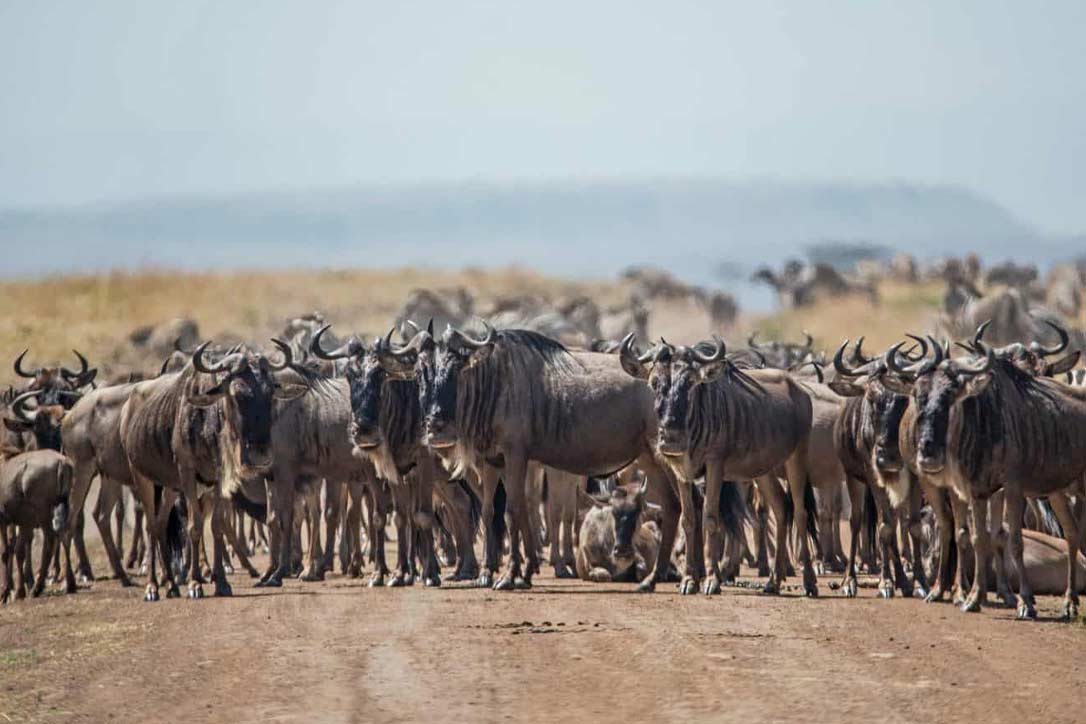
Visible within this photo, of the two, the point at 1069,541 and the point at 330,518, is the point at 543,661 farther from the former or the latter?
the point at 330,518

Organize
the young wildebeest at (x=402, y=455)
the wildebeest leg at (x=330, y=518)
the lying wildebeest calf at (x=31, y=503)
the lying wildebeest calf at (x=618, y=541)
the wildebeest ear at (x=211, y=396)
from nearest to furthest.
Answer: the wildebeest ear at (x=211, y=396), the young wildebeest at (x=402, y=455), the lying wildebeest calf at (x=618, y=541), the lying wildebeest calf at (x=31, y=503), the wildebeest leg at (x=330, y=518)

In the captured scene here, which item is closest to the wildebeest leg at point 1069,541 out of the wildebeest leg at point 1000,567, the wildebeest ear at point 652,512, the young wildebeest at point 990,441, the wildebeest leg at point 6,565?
the young wildebeest at point 990,441

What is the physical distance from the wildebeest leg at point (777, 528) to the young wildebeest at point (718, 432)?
1 centimetres

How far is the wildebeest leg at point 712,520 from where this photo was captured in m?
17.8

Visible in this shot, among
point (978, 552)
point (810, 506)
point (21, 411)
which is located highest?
point (21, 411)

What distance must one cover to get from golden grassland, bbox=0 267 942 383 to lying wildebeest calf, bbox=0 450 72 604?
784 inches

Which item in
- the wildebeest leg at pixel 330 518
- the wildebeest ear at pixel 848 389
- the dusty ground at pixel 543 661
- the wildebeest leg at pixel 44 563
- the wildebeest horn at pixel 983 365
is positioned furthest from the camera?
the wildebeest leg at pixel 330 518

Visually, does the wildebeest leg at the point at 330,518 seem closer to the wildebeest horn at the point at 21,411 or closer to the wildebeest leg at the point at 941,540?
the wildebeest horn at the point at 21,411

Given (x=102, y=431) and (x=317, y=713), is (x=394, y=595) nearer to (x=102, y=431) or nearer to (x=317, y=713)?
(x=102, y=431)

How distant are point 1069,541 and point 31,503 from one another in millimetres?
10199

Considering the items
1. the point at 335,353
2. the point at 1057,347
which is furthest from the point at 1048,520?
the point at 335,353

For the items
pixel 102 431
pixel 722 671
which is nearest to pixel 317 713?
pixel 722 671

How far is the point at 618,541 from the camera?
19.5m

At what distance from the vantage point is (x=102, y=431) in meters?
20.5
